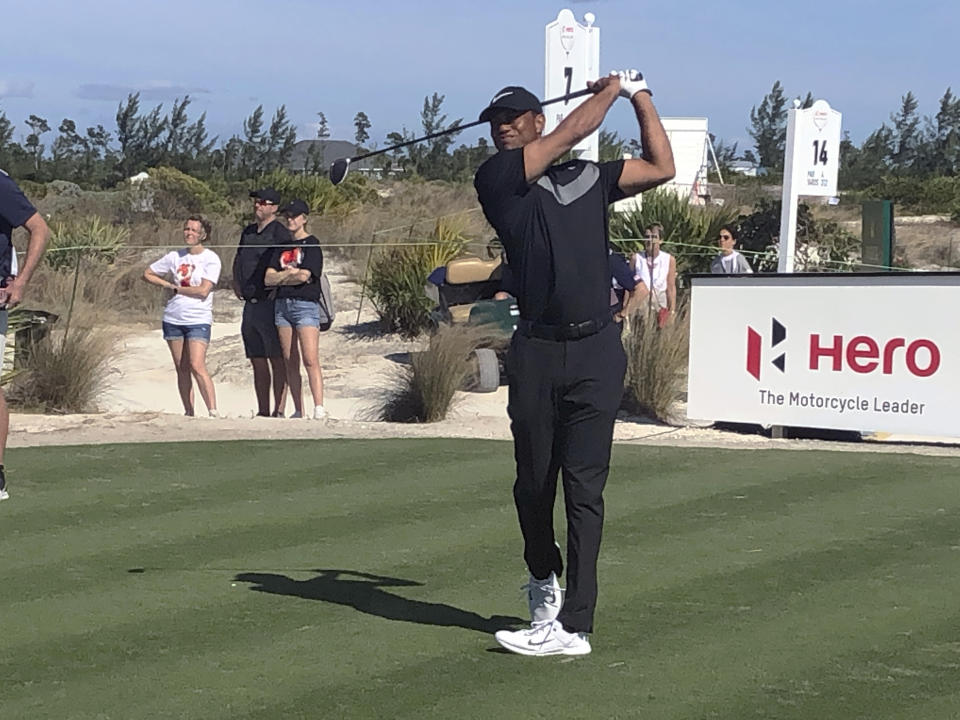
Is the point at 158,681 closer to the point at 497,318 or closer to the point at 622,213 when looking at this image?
the point at 497,318

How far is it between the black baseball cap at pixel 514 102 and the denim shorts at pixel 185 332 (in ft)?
25.2

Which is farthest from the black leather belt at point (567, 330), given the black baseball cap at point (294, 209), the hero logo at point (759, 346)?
the black baseball cap at point (294, 209)

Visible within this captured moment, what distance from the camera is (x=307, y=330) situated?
39.8ft

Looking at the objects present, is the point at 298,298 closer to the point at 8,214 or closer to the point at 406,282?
the point at 8,214

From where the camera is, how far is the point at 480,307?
51.1 feet

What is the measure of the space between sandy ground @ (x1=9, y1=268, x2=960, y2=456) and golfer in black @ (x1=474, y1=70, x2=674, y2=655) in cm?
536

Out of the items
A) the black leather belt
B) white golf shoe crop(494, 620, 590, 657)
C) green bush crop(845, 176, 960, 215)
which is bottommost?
white golf shoe crop(494, 620, 590, 657)

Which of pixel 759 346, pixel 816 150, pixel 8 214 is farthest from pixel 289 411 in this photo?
pixel 816 150

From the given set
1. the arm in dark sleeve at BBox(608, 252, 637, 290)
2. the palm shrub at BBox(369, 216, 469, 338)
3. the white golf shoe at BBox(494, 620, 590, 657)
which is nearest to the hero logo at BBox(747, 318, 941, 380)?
the arm in dark sleeve at BBox(608, 252, 637, 290)

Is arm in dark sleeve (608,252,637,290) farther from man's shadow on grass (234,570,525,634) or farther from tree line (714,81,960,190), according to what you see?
tree line (714,81,960,190)

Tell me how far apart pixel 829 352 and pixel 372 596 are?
5857mm

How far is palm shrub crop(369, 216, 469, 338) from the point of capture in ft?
66.9

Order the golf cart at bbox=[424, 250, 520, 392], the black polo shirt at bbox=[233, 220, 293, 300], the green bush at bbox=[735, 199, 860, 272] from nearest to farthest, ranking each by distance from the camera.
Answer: the black polo shirt at bbox=[233, 220, 293, 300] → the golf cart at bbox=[424, 250, 520, 392] → the green bush at bbox=[735, 199, 860, 272]

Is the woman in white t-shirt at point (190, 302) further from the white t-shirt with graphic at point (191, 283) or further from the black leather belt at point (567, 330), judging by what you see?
the black leather belt at point (567, 330)
